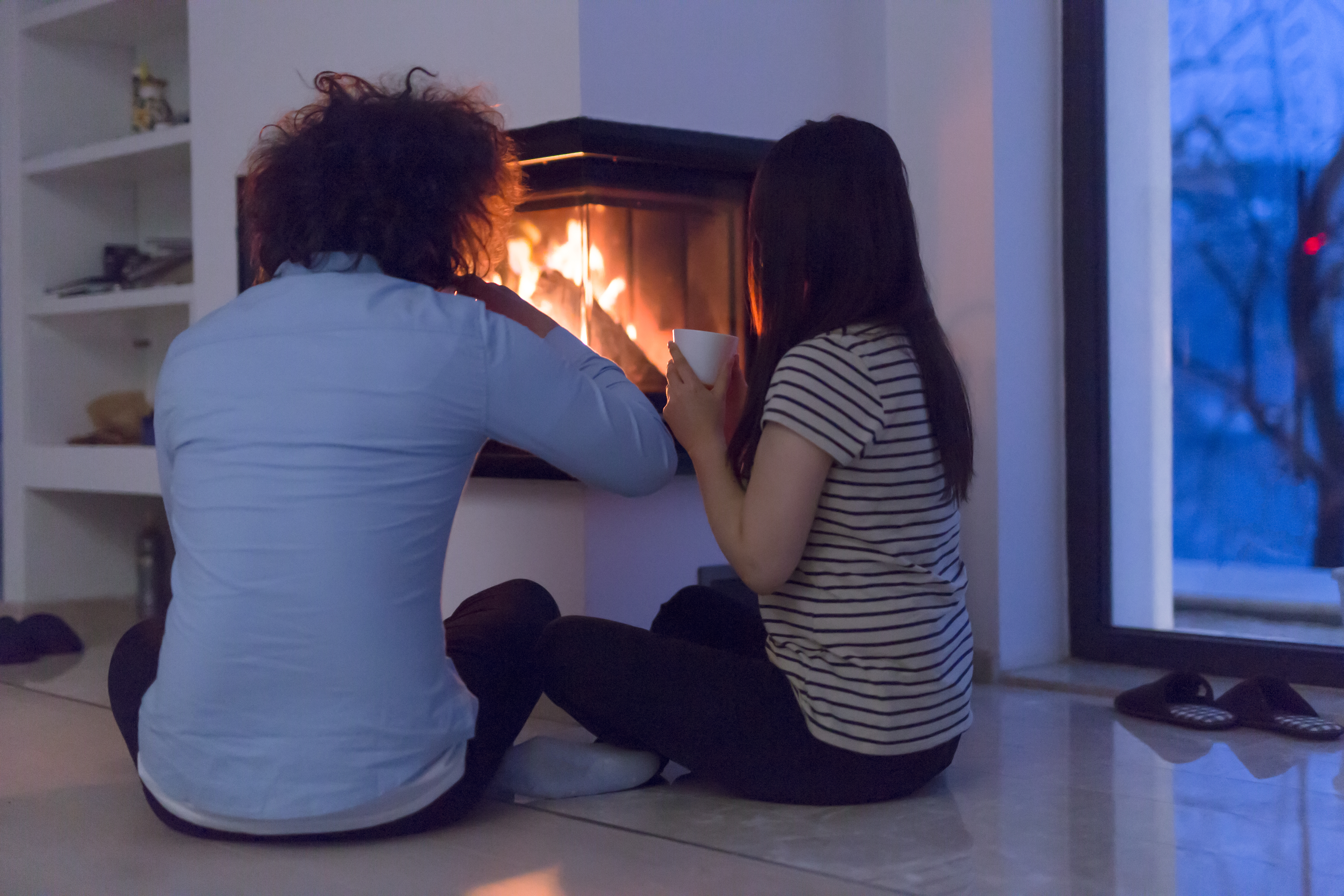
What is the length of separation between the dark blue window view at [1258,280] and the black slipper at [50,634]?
242 centimetres

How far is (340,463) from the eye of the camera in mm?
1232

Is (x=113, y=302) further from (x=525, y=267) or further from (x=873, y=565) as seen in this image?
(x=873, y=565)

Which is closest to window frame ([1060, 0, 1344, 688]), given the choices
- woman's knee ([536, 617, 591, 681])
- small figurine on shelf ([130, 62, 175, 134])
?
woman's knee ([536, 617, 591, 681])

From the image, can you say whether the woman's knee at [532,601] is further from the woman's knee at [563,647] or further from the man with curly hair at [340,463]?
the man with curly hair at [340,463]

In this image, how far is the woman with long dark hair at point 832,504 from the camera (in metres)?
1.40

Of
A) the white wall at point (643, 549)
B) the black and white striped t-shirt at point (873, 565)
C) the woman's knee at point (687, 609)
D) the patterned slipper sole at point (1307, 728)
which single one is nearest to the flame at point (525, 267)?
the white wall at point (643, 549)

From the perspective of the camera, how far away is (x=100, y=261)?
151 inches

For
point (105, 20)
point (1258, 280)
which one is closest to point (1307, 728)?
point (1258, 280)

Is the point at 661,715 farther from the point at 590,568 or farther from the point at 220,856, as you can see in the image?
the point at 590,568

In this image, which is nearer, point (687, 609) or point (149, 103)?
point (687, 609)

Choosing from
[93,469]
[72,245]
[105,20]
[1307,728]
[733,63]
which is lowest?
[1307,728]

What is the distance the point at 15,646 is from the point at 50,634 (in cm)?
10

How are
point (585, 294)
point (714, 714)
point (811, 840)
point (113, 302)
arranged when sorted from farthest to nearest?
point (113, 302)
point (585, 294)
point (714, 714)
point (811, 840)

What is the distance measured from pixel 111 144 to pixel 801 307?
9.02ft
